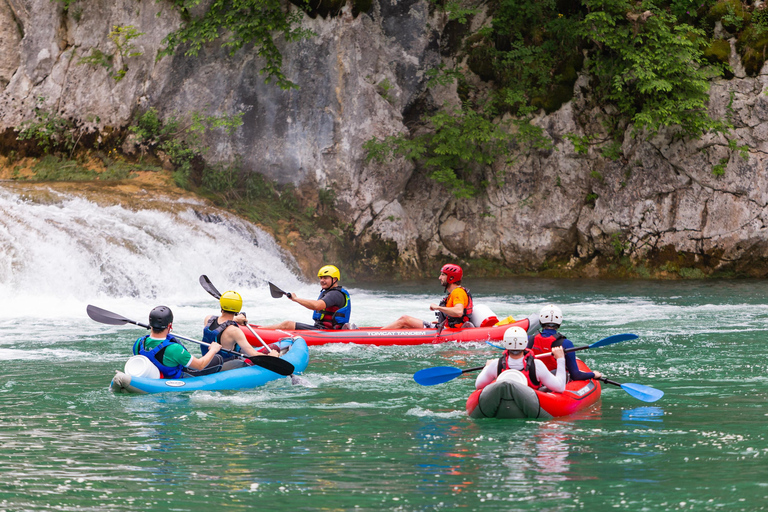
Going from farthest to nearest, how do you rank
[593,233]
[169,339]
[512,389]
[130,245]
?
[593,233]
[130,245]
[169,339]
[512,389]

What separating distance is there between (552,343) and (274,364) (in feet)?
8.05

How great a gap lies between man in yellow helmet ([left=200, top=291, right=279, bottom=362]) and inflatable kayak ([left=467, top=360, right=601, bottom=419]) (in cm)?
239

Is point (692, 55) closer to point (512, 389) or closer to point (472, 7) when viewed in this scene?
point (472, 7)

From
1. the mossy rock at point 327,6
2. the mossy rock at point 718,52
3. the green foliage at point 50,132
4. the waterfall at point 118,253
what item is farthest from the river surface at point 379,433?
the mossy rock at point 327,6

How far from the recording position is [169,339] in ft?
22.4

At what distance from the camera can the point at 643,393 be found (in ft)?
Result: 20.5

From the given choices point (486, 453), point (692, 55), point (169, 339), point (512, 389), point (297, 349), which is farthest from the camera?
point (692, 55)

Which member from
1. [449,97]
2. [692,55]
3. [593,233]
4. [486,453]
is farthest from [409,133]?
[486,453]

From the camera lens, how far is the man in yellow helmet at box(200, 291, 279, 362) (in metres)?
7.37

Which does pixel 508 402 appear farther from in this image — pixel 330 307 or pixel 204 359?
pixel 330 307

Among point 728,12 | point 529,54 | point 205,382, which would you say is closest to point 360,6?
point 529,54

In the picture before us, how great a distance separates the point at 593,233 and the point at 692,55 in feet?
15.4

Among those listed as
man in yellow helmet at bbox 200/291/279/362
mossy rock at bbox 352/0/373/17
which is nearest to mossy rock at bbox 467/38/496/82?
mossy rock at bbox 352/0/373/17

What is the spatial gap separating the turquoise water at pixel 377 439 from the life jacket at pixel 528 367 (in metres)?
0.35
